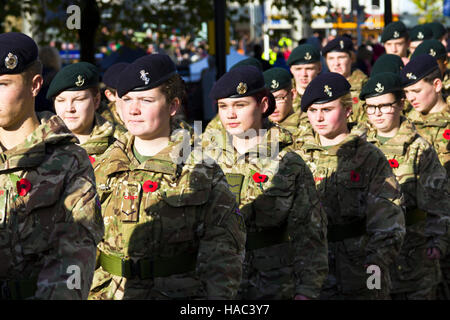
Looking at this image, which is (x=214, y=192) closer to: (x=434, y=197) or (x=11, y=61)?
(x=11, y=61)

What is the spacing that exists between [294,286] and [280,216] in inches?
19.5

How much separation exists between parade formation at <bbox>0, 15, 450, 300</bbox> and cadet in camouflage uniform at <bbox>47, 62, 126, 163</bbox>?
11 mm

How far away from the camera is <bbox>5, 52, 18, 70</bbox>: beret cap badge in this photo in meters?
3.88

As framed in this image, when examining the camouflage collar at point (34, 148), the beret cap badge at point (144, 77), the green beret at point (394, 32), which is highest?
the beret cap badge at point (144, 77)

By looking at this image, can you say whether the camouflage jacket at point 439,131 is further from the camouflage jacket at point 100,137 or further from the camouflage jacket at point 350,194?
the camouflage jacket at point 100,137

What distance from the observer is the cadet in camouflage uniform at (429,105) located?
29.6ft

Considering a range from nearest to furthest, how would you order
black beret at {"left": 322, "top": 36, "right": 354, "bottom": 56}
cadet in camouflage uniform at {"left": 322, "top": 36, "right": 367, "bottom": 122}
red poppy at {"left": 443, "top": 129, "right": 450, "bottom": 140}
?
red poppy at {"left": 443, "top": 129, "right": 450, "bottom": 140}, cadet in camouflage uniform at {"left": 322, "top": 36, "right": 367, "bottom": 122}, black beret at {"left": 322, "top": 36, "right": 354, "bottom": 56}

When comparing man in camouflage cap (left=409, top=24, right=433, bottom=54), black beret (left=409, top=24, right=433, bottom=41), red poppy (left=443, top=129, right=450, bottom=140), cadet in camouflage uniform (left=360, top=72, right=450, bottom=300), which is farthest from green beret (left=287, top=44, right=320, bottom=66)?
black beret (left=409, top=24, right=433, bottom=41)

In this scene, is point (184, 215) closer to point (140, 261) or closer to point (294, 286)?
point (140, 261)

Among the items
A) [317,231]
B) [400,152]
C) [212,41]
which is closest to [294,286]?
[317,231]

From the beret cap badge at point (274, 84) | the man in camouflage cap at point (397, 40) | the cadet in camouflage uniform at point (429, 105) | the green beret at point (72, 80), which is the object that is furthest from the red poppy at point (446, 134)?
the man in camouflage cap at point (397, 40)

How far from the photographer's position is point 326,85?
6.61 m

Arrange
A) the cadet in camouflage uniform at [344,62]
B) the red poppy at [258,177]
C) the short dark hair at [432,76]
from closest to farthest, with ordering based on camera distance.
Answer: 1. the red poppy at [258,177]
2. the short dark hair at [432,76]
3. the cadet in camouflage uniform at [344,62]

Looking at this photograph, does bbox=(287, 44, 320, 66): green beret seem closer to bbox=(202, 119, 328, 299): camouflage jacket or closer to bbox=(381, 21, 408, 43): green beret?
bbox=(381, 21, 408, 43): green beret
